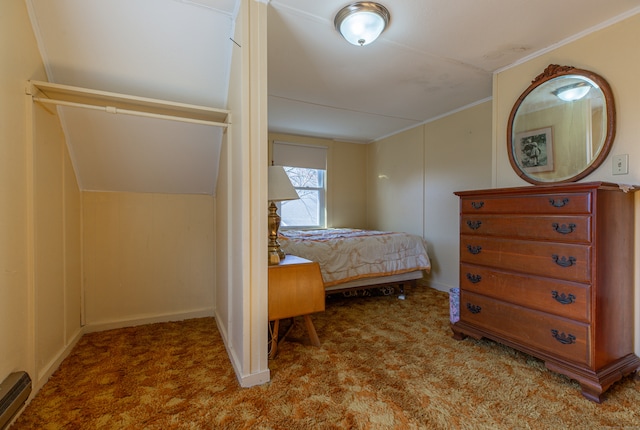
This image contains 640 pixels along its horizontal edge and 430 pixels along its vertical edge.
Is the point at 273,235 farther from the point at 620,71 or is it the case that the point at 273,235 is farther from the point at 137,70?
the point at 620,71

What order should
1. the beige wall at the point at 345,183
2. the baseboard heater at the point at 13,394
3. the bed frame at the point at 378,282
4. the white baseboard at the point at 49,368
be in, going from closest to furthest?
the baseboard heater at the point at 13,394
the white baseboard at the point at 49,368
the bed frame at the point at 378,282
the beige wall at the point at 345,183

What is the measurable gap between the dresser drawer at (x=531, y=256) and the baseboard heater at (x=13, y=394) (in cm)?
256

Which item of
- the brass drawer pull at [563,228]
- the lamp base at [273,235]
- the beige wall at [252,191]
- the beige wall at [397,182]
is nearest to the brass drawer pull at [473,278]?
the brass drawer pull at [563,228]

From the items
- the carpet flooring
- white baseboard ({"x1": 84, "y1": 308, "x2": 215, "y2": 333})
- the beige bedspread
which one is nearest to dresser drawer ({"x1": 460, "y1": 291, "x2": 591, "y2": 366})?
the carpet flooring

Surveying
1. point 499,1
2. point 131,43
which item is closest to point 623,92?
point 499,1

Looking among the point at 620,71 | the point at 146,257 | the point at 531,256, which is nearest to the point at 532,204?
the point at 531,256

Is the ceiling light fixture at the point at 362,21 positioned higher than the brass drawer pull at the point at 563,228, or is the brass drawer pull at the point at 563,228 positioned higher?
the ceiling light fixture at the point at 362,21

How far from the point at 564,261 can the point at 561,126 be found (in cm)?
101

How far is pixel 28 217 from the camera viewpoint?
57.9 inches

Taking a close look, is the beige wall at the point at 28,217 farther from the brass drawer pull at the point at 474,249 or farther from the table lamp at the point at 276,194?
the brass drawer pull at the point at 474,249

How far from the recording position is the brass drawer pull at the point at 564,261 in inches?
61.1

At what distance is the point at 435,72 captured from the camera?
8.08ft

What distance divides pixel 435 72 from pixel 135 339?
3175 millimetres

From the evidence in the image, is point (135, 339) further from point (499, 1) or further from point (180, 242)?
point (499, 1)
